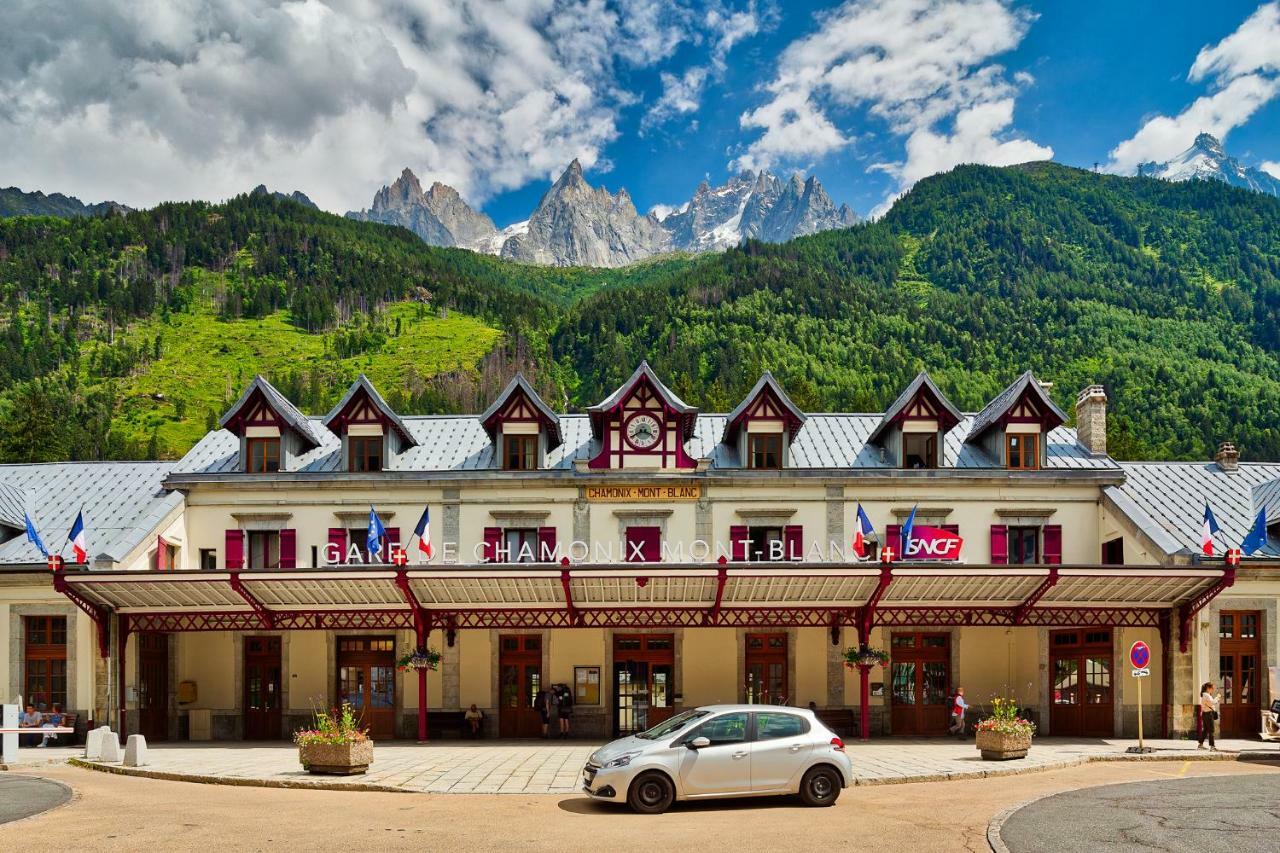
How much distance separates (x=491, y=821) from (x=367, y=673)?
18328mm

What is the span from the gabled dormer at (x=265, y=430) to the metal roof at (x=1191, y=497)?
27115mm

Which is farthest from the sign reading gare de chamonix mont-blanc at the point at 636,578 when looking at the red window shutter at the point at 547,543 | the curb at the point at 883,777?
the curb at the point at 883,777

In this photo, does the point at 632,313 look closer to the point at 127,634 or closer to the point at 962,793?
the point at 127,634

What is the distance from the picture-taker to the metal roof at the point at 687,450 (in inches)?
1423

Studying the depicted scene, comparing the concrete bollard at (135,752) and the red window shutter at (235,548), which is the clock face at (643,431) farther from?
the concrete bollard at (135,752)

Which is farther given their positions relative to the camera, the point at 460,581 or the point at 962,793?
the point at 460,581

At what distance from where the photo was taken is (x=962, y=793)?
20406 mm

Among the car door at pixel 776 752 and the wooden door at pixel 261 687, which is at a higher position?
the car door at pixel 776 752

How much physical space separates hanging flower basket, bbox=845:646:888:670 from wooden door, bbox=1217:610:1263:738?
33.0ft

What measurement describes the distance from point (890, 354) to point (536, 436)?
→ 10829 centimetres

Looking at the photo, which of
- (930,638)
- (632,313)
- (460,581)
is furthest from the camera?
(632,313)

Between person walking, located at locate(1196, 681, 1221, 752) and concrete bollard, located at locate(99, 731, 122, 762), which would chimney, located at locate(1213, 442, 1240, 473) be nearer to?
person walking, located at locate(1196, 681, 1221, 752)

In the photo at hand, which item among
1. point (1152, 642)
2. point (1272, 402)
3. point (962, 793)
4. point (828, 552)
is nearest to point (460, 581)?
point (828, 552)

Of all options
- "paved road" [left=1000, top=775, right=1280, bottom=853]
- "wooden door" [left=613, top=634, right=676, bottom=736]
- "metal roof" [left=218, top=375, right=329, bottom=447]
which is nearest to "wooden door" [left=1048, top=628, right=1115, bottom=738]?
"paved road" [left=1000, top=775, right=1280, bottom=853]
